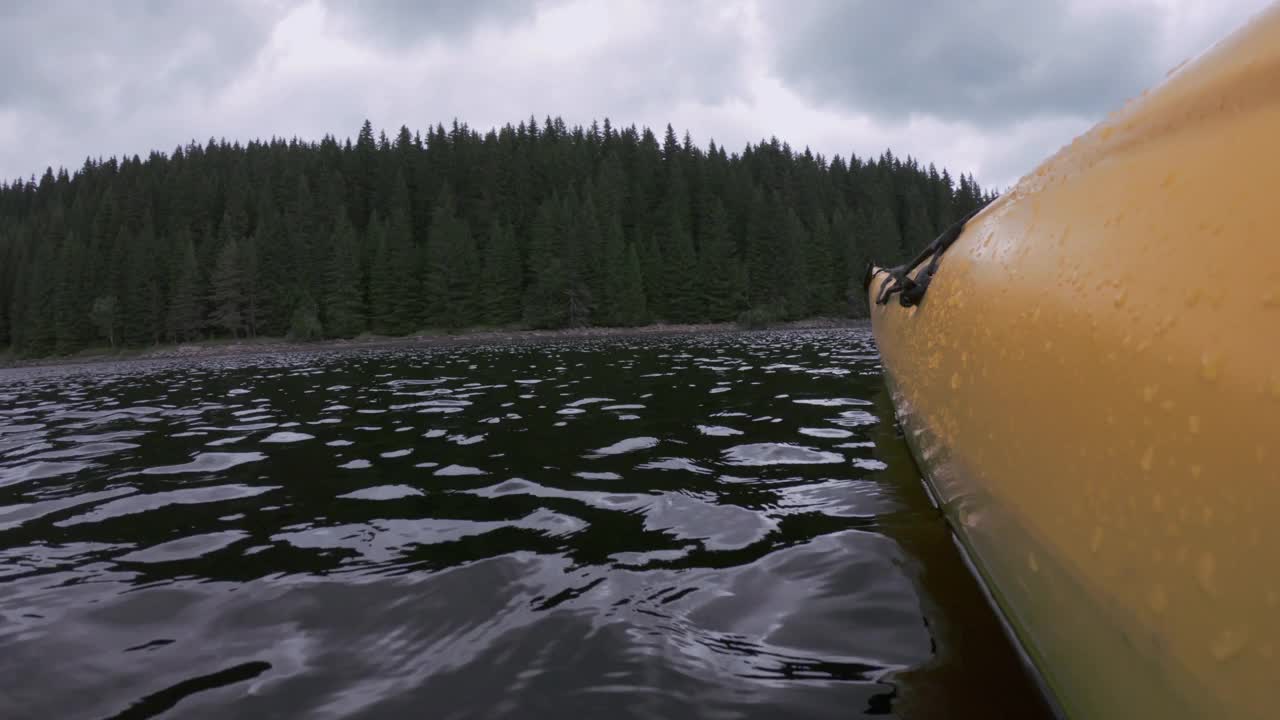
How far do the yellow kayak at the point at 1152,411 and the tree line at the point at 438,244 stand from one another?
57667 millimetres

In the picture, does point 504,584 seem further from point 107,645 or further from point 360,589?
point 107,645

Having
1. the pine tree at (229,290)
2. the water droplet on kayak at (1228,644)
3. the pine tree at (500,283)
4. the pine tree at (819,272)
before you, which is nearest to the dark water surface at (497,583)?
the water droplet on kayak at (1228,644)

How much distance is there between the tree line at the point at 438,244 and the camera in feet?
202

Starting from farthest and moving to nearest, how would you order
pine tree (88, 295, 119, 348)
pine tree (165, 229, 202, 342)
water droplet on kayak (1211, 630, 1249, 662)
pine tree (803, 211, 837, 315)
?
pine tree (803, 211, 837, 315) → pine tree (165, 229, 202, 342) → pine tree (88, 295, 119, 348) → water droplet on kayak (1211, 630, 1249, 662)

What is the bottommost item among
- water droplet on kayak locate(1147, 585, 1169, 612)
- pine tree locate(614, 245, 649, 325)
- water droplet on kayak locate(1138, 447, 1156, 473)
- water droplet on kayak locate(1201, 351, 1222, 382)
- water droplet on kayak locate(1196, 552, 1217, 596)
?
water droplet on kayak locate(1147, 585, 1169, 612)

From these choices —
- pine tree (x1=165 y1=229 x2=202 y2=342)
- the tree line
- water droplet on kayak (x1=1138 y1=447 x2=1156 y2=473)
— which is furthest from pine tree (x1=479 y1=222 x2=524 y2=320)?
water droplet on kayak (x1=1138 y1=447 x2=1156 y2=473)

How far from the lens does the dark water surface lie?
1854mm

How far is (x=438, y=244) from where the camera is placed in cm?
6406

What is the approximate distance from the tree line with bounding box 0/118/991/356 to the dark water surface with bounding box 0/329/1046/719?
54831 millimetres

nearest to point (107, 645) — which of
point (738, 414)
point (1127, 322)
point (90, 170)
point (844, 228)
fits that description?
point (1127, 322)

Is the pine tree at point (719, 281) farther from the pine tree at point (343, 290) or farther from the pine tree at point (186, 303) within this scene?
the pine tree at point (186, 303)

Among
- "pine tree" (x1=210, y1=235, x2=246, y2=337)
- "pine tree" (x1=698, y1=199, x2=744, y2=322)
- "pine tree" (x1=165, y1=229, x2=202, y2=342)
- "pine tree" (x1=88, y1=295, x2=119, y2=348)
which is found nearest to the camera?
"pine tree" (x1=88, y1=295, x2=119, y2=348)

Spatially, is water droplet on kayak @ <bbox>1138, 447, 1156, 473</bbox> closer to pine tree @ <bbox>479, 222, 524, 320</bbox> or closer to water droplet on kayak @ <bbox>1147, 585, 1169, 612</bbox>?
water droplet on kayak @ <bbox>1147, 585, 1169, 612</bbox>

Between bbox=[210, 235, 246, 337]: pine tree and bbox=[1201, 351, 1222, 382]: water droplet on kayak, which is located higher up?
bbox=[210, 235, 246, 337]: pine tree
